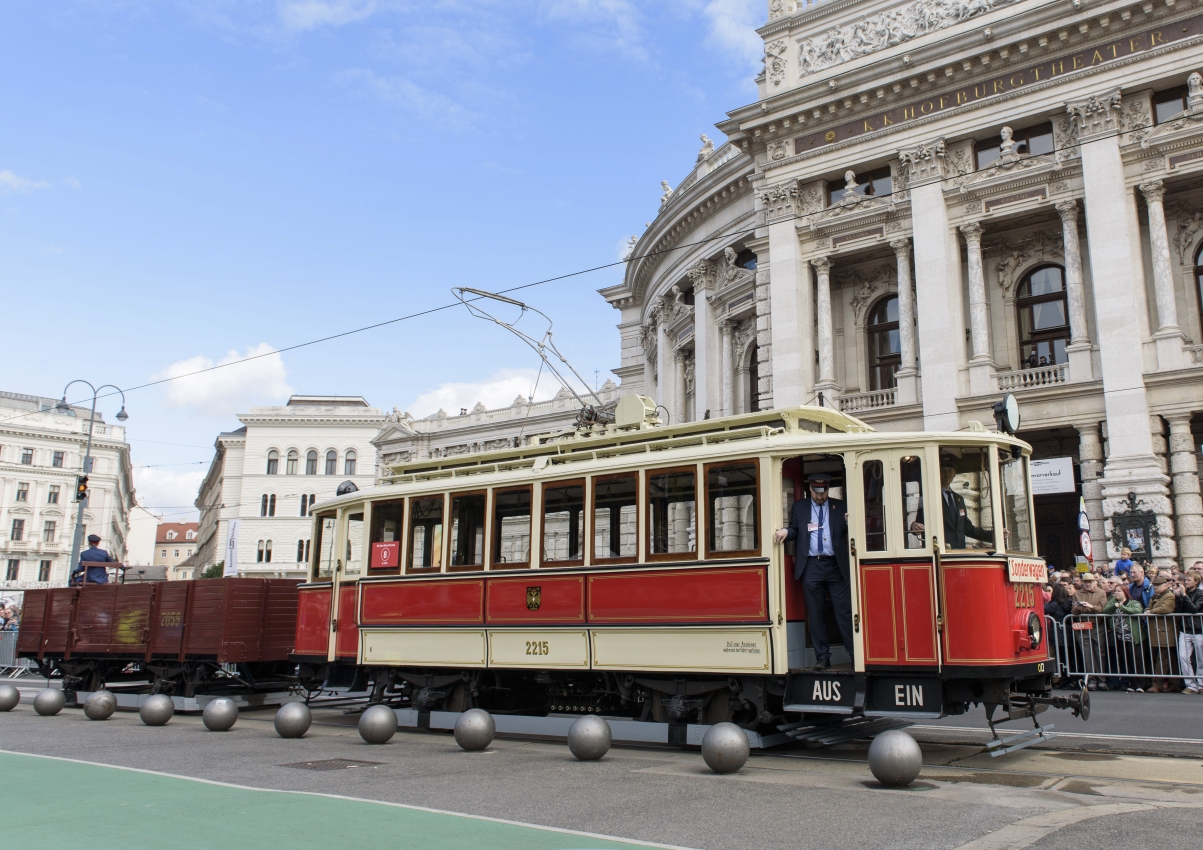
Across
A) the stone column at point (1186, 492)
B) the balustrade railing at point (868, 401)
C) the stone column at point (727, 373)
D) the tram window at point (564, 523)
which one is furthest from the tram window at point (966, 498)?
the stone column at point (727, 373)

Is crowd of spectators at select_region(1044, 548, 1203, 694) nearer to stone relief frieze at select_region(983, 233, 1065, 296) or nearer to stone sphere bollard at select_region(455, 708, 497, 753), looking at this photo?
stone sphere bollard at select_region(455, 708, 497, 753)

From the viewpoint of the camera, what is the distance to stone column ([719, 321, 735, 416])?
3394 centimetres

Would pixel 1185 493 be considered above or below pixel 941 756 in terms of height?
above

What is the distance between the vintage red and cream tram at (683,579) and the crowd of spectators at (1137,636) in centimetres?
612

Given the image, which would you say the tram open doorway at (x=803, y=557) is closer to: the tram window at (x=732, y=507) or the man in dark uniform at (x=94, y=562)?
the tram window at (x=732, y=507)

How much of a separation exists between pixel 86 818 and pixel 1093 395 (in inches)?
924

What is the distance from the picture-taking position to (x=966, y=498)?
9.48 meters

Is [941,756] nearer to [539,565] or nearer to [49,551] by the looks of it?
[539,565]

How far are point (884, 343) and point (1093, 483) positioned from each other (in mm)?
7778

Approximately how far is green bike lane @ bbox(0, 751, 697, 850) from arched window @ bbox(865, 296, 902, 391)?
80.3ft

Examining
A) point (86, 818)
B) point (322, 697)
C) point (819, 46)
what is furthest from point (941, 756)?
point (819, 46)

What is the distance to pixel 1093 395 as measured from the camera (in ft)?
79.3

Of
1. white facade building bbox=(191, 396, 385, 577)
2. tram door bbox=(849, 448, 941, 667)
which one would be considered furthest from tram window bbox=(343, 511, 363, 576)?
white facade building bbox=(191, 396, 385, 577)

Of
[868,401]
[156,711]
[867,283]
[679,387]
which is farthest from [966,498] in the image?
[679,387]
